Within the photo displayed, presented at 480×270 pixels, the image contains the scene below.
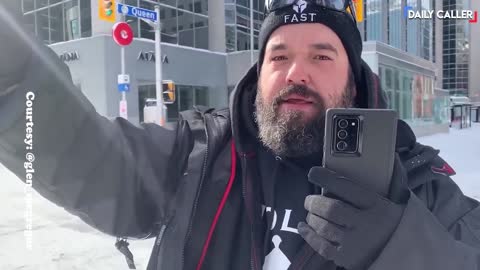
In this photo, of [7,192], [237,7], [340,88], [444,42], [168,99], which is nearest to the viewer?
[340,88]

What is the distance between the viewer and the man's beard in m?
1.52

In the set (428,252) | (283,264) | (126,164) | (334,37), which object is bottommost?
(283,264)

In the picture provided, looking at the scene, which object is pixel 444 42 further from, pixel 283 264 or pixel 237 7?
pixel 283 264

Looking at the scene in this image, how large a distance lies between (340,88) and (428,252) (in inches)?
27.8

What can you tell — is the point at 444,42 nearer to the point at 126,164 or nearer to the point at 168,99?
the point at 168,99

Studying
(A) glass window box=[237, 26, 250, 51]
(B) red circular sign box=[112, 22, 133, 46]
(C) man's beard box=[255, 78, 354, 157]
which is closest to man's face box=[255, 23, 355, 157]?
(C) man's beard box=[255, 78, 354, 157]

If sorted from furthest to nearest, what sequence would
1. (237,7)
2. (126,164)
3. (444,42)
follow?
(444,42)
(237,7)
(126,164)

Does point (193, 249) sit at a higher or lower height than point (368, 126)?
lower

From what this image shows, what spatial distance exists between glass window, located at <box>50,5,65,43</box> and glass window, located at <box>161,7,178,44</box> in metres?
4.40

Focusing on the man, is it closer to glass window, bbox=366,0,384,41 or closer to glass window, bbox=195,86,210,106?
glass window, bbox=195,86,210,106

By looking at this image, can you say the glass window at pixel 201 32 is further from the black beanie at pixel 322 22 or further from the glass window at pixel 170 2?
the black beanie at pixel 322 22

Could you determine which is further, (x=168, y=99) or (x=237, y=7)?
(x=237, y=7)

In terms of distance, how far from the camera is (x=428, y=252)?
117cm

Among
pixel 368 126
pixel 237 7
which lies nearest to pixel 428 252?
Answer: pixel 368 126
